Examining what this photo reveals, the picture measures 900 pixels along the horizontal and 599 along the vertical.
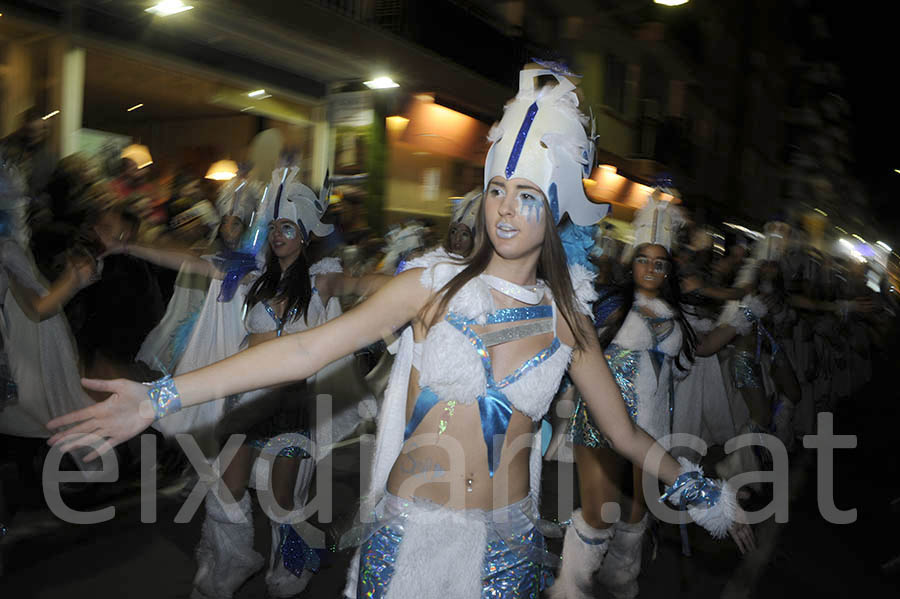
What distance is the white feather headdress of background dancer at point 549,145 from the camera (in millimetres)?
2586

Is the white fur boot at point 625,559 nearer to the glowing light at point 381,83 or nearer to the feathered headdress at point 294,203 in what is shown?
the feathered headdress at point 294,203

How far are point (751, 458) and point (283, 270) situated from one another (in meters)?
4.54

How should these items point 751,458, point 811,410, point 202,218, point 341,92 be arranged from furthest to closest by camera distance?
point 341,92, point 811,410, point 751,458, point 202,218

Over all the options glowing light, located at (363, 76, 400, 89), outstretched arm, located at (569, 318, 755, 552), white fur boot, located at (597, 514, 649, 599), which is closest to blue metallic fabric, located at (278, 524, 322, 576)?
white fur boot, located at (597, 514, 649, 599)

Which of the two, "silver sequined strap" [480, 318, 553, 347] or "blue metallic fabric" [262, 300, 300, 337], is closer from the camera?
"silver sequined strap" [480, 318, 553, 347]

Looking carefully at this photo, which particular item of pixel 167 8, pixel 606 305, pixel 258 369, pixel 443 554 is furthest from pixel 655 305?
pixel 167 8

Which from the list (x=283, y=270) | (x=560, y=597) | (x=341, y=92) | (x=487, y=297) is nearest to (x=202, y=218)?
(x=283, y=270)

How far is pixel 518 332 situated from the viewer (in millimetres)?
2594

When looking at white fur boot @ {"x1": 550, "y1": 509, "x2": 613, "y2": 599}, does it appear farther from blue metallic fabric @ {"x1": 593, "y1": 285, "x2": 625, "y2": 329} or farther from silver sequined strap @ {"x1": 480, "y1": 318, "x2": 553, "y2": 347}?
silver sequined strap @ {"x1": 480, "y1": 318, "x2": 553, "y2": 347}

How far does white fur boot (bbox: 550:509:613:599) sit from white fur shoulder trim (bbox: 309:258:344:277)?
2.04m

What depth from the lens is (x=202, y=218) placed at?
680 cm

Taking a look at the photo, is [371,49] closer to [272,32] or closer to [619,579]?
Result: [272,32]

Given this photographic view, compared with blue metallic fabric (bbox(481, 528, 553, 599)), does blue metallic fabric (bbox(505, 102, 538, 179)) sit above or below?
above

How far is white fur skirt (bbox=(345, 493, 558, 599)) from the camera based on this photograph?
2.39 meters
